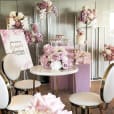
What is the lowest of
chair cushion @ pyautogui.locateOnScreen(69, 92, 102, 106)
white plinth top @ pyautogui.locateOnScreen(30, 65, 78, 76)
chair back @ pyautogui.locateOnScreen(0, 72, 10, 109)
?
chair cushion @ pyautogui.locateOnScreen(69, 92, 102, 106)

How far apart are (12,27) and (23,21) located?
0.24 m

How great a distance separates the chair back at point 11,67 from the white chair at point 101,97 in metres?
1.10

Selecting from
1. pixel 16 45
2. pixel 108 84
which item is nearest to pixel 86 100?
pixel 108 84

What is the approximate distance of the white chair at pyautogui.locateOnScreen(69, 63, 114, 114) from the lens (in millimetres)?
2631

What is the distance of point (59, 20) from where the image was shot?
548 cm

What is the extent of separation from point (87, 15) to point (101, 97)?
9.21ft

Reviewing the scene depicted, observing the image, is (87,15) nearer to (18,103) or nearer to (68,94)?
(68,94)

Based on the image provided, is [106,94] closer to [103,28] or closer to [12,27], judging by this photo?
[12,27]

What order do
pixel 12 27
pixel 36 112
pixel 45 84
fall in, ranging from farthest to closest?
pixel 45 84
pixel 12 27
pixel 36 112

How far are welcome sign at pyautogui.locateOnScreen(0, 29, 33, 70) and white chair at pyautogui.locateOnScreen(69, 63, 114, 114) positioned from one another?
1.39 meters

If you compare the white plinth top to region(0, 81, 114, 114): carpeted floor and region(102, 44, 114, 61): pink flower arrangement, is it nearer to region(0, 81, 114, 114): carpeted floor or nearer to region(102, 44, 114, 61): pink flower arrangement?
region(0, 81, 114, 114): carpeted floor

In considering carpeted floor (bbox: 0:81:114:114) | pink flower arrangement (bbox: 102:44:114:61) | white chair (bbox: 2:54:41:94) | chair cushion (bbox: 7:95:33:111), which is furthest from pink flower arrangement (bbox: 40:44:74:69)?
pink flower arrangement (bbox: 102:44:114:61)

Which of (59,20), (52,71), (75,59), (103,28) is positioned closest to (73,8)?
(59,20)

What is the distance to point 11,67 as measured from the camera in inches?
144
